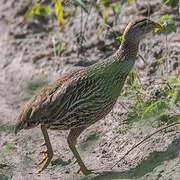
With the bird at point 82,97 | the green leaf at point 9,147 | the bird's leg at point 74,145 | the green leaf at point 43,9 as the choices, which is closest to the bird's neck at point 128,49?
the bird at point 82,97

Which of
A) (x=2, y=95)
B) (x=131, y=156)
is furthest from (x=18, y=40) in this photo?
(x=131, y=156)

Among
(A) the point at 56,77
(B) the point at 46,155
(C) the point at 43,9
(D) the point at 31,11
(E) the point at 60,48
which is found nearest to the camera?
(B) the point at 46,155

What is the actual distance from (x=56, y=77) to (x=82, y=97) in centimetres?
247

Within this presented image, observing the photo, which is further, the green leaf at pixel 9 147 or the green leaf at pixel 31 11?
the green leaf at pixel 31 11

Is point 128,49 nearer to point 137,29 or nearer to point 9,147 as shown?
point 137,29

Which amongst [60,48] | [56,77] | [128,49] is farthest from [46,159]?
[60,48]

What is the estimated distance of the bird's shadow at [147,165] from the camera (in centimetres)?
455

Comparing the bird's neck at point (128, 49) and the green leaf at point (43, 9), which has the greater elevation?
the green leaf at point (43, 9)

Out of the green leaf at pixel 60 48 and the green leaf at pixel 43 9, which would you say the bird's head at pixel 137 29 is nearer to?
the green leaf at pixel 60 48

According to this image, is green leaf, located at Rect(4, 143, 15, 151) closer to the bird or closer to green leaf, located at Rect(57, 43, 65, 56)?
the bird

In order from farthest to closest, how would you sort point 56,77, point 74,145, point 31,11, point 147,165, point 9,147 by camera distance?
point 31,11
point 56,77
point 9,147
point 74,145
point 147,165

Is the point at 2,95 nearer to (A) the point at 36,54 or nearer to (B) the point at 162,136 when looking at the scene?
(A) the point at 36,54

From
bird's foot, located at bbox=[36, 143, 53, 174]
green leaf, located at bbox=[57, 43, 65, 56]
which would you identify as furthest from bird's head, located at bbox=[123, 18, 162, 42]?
green leaf, located at bbox=[57, 43, 65, 56]

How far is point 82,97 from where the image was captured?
16.5 feet
